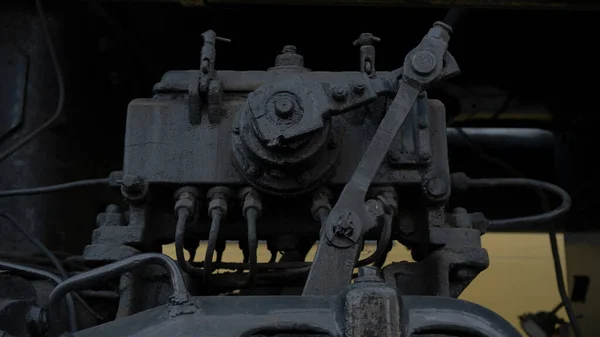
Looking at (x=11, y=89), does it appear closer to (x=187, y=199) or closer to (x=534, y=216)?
(x=187, y=199)

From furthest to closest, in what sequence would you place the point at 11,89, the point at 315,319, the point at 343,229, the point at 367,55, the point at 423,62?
the point at 11,89
the point at 367,55
the point at 423,62
the point at 343,229
the point at 315,319

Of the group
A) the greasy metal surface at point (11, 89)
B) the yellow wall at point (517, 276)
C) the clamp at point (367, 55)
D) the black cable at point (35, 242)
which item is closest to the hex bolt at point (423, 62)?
the clamp at point (367, 55)

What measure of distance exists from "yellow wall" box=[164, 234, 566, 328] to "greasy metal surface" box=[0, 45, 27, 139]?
1903mm

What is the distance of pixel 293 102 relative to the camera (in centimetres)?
86

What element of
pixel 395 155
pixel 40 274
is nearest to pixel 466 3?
pixel 395 155

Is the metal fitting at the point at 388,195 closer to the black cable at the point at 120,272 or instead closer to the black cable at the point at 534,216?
the black cable at the point at 534,216

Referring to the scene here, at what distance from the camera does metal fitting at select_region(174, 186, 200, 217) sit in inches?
37.6

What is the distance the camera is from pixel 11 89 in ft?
4.50

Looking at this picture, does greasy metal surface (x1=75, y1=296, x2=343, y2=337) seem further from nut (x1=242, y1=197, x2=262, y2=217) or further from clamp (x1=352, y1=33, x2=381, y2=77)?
clamp (x1=352, y1=33, x2=381, y2=77)

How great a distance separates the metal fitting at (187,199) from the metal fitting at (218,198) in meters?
0.02

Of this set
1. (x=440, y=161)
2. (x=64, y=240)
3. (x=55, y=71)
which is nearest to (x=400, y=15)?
(x=440, y=161)

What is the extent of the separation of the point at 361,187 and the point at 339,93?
0.14m

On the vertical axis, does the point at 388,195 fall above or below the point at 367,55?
below

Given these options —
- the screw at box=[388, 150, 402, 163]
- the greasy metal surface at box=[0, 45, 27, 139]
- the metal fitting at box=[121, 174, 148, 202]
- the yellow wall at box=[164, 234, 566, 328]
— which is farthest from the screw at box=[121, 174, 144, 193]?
the yellow wall at box=[164, 234, 566, 328]
